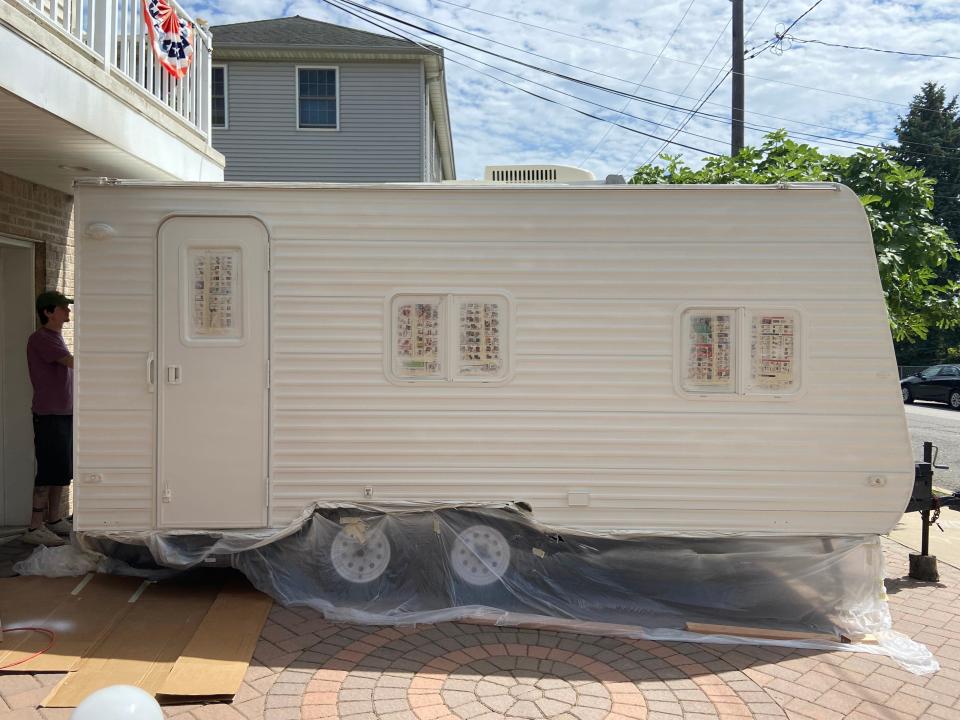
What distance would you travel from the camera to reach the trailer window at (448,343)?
4.79m

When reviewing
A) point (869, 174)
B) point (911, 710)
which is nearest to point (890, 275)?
point (869, 174)

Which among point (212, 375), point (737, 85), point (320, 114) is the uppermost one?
point (320, 114)

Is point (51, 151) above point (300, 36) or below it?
below

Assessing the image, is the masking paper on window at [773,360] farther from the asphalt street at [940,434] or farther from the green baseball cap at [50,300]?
the green baseball cap at [50,300]

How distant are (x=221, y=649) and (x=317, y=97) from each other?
13357 mm

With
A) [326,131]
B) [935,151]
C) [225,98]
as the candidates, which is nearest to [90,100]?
[326,131]

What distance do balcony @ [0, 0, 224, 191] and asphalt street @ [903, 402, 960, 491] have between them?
6826mm

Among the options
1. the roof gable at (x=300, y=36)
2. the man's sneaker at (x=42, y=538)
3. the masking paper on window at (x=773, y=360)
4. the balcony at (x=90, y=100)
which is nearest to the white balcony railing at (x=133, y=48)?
the balcony at (x=90, y=100)

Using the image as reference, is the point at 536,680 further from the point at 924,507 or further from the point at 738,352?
the point at 924,507

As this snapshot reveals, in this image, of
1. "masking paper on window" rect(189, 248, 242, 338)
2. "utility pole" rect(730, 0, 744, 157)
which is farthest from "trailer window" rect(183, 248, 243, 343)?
"utility pole" rect(730, 0, 744, 157)

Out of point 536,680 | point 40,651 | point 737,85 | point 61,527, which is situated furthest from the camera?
point 737,85

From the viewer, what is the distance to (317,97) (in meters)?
15.5

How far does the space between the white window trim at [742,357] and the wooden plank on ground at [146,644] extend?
10.5ft

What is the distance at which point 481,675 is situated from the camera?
404 centimetres
